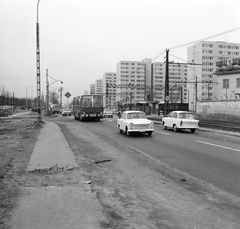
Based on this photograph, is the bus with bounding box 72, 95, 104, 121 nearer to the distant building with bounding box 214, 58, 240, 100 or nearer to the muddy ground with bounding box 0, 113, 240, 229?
the distant building with bounding box 214, 58, 240, 100

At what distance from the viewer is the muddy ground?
3.92 metres

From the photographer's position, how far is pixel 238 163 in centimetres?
835

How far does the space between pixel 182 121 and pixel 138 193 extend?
45.5 ft

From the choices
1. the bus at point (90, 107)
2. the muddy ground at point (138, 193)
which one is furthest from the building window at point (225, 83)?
the muddy ground at point (138, 193)

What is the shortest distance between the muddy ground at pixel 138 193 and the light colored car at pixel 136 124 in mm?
7582

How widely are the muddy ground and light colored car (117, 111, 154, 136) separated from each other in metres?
7.58

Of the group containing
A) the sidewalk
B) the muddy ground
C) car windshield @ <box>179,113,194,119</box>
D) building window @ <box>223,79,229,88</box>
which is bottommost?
the muddy ground

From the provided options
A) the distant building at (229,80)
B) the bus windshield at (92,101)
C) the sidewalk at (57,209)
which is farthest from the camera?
the distant building at (229,80)

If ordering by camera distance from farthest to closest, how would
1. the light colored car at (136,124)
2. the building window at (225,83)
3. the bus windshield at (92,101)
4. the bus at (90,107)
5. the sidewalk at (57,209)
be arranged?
the building window at (225,83) → the bus windshield at (92,101) → the bus at (90,107) → the light colored car at (136,124) → the sidewalk at (57,209)

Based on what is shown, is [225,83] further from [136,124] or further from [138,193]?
[138,193]

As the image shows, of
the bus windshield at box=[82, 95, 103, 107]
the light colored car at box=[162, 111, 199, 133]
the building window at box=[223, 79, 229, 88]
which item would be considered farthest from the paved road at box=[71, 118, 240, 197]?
the building window at box=[223, 79, 229, 88]

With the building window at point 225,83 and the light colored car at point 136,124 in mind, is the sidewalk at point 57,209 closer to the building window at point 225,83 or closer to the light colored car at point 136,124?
the light colored car at point 136,124

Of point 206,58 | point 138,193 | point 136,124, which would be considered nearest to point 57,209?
point 138,193

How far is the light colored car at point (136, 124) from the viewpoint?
16.0m
